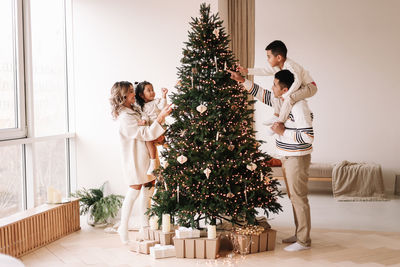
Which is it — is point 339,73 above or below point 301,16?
below

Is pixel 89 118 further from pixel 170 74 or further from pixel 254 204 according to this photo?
pixel 254 204

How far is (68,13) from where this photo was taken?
5461 millimetres

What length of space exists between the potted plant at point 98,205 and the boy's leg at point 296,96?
217 cm

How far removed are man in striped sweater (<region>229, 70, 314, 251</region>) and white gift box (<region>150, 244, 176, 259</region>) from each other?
1.03 meters

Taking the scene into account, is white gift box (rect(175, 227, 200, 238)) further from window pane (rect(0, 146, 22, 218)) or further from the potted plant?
window pane (rect(0, 146, 22, 218))

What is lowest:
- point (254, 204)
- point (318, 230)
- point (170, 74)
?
point (318, 230)

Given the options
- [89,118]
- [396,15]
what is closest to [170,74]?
[89,118]

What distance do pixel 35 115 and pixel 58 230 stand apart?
1335 mm

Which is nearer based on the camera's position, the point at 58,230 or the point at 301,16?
the point at 58,230

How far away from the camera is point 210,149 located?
12.9ft

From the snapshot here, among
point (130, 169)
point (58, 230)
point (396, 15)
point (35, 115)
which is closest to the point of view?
point (130, 169)

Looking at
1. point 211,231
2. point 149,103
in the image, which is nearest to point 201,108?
point 149,103

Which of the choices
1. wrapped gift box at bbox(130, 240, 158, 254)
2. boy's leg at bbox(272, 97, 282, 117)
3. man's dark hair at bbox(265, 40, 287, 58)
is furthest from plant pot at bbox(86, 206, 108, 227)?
man's dark hair at bbox(265, 40, 287, 58)

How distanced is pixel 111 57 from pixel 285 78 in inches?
88.9
